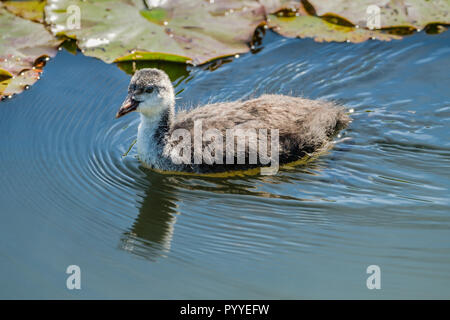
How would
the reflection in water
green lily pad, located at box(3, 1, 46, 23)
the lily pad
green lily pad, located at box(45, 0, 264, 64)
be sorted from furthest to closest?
green lily pad, located at box(3, 1, 46, 23) → green lily pad, located at box(45, 0, 264, 64) → the lily pad → the reflection in water

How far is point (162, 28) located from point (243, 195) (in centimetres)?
273

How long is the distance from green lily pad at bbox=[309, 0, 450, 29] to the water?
0.23m

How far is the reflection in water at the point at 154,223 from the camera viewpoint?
15.5 ft

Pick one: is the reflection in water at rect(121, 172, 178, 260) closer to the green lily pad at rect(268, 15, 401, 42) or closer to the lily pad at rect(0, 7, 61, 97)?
the lily pad at rect(0, 7, 61, 97)

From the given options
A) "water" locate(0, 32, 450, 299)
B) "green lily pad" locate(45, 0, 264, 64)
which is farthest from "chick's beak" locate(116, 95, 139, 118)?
"green lily pad" locate(45, 0, 264, 64)

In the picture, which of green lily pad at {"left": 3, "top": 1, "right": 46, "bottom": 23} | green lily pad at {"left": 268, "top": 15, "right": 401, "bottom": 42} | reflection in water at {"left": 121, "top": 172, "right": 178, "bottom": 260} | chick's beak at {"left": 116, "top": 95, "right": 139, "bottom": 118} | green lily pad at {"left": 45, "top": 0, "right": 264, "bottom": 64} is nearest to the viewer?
reflection in water at {"left": 121, "top": 172, "right": 178, "bottom": 260}

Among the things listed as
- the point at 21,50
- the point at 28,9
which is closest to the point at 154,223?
the point at 21,50

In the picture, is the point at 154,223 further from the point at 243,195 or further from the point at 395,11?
the point at 395,11

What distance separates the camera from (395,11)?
24.1 feet

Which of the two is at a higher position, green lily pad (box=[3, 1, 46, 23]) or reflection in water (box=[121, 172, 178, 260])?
green lily pad (box=[3, 1, 46, 23])

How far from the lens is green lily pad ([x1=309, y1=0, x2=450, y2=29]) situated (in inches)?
287

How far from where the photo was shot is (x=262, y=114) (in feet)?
18.4

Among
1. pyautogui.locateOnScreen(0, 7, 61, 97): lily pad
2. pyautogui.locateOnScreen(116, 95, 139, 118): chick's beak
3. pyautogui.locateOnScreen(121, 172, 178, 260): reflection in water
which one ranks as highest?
pyautogui.locateOnScreen(0, 7, 61, 97): lily pad

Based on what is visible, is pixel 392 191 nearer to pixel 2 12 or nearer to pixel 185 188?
pixel 185 188
